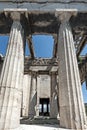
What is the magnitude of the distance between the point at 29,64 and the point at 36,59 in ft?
3.56

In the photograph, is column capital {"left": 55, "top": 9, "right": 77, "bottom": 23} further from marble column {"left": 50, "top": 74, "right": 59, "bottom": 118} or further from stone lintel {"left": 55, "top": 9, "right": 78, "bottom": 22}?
marble column {"left": 50, "top": 74, "right": 59, "bottom": 118}

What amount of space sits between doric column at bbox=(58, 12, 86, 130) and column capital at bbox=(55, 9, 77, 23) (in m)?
0.65

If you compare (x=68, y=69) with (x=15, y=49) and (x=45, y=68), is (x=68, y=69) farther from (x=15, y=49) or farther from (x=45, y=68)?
(x=45, y=68)

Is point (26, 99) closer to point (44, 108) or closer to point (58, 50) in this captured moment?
point (44, 108)

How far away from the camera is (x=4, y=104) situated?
30.1 feet

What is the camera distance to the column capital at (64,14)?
12047 millimetres

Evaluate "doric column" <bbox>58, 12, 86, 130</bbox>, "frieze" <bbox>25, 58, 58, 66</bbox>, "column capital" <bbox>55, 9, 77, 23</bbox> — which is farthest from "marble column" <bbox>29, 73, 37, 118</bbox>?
"doric column" <bbox>58, 12, 86, 130</bbox>

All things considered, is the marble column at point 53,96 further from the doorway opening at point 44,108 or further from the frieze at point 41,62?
the doorway opening at point 44,108

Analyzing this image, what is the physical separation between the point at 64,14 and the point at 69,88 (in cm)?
543

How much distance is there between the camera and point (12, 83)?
32.1ft

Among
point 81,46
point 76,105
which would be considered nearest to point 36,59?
point 81,46

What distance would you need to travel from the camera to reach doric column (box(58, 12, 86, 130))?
899 centimetres

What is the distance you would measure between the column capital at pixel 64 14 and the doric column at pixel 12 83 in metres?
2.96

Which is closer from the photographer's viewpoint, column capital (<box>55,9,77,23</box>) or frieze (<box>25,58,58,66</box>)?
column capital (<box>55,9,77,23</box>)
